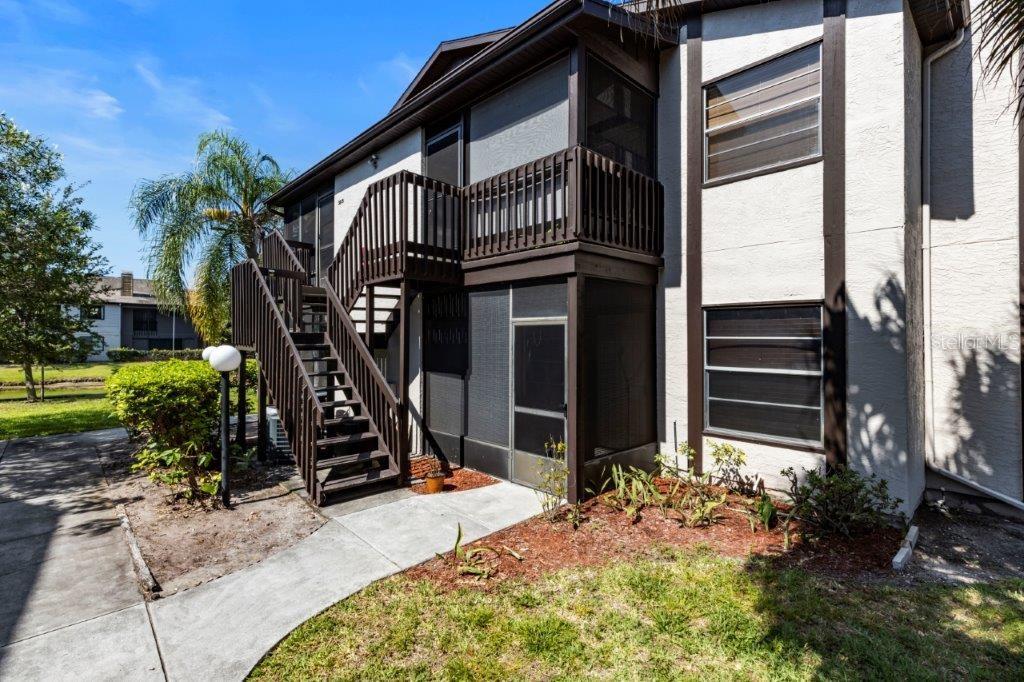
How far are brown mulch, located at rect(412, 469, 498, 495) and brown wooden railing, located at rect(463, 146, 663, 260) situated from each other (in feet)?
10.5

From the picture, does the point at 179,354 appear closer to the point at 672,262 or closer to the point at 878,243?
the point at 672,262

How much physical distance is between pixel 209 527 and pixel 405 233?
13.7 feet

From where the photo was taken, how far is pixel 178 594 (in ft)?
12.1

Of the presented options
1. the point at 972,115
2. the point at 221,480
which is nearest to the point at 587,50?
the point at 972,115

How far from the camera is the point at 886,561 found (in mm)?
4273

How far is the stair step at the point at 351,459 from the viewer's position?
588 cm

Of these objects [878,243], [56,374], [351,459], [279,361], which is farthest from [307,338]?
[56,374]

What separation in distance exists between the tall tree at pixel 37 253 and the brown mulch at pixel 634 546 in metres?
10.9

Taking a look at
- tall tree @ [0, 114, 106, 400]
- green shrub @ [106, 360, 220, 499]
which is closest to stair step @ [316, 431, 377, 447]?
green shrub @ [106, 360, 220, 499]

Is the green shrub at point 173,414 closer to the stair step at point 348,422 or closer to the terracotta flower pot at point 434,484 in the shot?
the stair step at point 348,422

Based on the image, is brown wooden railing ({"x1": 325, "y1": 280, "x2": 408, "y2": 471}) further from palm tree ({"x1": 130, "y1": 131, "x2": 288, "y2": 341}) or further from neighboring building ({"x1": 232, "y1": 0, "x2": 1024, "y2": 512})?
palm tree ({"x1": 130, "y1": 131, "x2": 288, "y2": 341})

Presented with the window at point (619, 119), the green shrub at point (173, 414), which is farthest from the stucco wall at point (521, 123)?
the green shrub at point (173, 414)

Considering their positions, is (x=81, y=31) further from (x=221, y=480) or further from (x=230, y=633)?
(x=230, y=633)

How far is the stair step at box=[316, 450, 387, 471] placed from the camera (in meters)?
5.88
